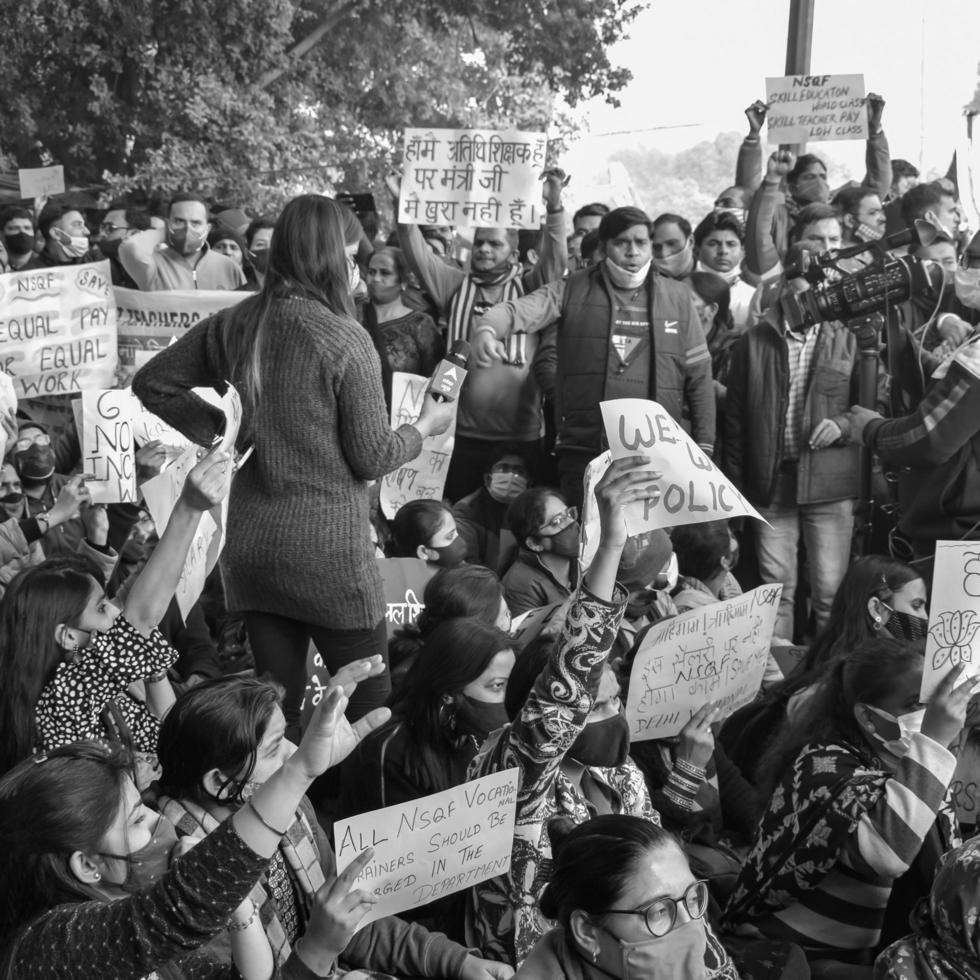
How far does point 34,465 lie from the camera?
6066mm

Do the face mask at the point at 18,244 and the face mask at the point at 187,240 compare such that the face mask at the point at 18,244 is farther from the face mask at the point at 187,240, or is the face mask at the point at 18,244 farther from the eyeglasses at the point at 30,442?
the eyeglasses at the point at 30,442

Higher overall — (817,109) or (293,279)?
(817,109)

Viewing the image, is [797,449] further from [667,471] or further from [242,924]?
[242,924]

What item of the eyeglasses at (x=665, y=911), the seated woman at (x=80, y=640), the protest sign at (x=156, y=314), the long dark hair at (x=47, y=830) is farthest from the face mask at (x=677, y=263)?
the long dark hair at (x=47, y=830)

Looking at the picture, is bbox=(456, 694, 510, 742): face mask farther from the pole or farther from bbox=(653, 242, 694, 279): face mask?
the pole

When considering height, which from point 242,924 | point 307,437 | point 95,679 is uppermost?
point 307,437

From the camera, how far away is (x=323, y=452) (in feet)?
12.5

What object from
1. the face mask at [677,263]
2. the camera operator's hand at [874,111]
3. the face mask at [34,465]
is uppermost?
the camera operator's hand at [874,111]

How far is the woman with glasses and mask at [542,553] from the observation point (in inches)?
205

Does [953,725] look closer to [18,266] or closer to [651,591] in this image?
[651,591]

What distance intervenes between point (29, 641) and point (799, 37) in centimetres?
750

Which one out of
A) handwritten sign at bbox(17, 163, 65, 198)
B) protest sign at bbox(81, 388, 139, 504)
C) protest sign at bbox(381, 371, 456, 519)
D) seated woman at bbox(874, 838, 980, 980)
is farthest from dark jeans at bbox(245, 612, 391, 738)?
handwritten sign at bbox(17, 163, 65, 198)

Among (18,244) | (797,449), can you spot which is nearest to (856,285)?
(797,449)

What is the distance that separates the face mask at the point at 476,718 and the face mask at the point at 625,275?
9.79 ft
